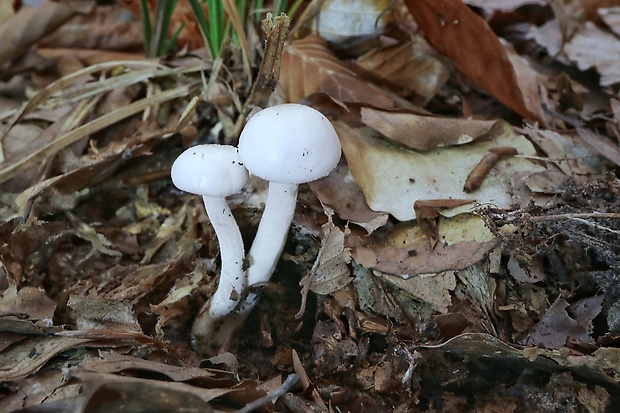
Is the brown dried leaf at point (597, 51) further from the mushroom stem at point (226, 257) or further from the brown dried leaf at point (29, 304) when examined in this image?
the brown dried leaf at point (29, 304)

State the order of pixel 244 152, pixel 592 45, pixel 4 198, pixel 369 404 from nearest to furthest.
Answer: pixel 244 152 → pixel 369 404 → pixel 4 198 → pixel 592 45

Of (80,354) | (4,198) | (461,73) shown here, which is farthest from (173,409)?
(461,73)

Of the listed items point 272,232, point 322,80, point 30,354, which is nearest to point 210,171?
point 272,232

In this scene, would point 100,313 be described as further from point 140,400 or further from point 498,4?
point 498,4

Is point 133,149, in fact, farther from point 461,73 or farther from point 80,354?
point 461,73

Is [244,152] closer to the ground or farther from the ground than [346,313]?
farther from the ground

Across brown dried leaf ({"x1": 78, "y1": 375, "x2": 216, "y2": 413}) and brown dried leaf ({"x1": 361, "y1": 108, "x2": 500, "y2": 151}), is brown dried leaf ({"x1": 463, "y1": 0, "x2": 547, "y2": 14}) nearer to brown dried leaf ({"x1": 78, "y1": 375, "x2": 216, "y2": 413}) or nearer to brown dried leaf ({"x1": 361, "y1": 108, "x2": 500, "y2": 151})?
brown dried leaf ({"x1": 361, "y1": 108, "x2": 500, "y2": 151})

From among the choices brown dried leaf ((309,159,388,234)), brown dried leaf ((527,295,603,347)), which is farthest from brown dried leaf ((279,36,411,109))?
brown dried leaf ((527,295,603,347))
